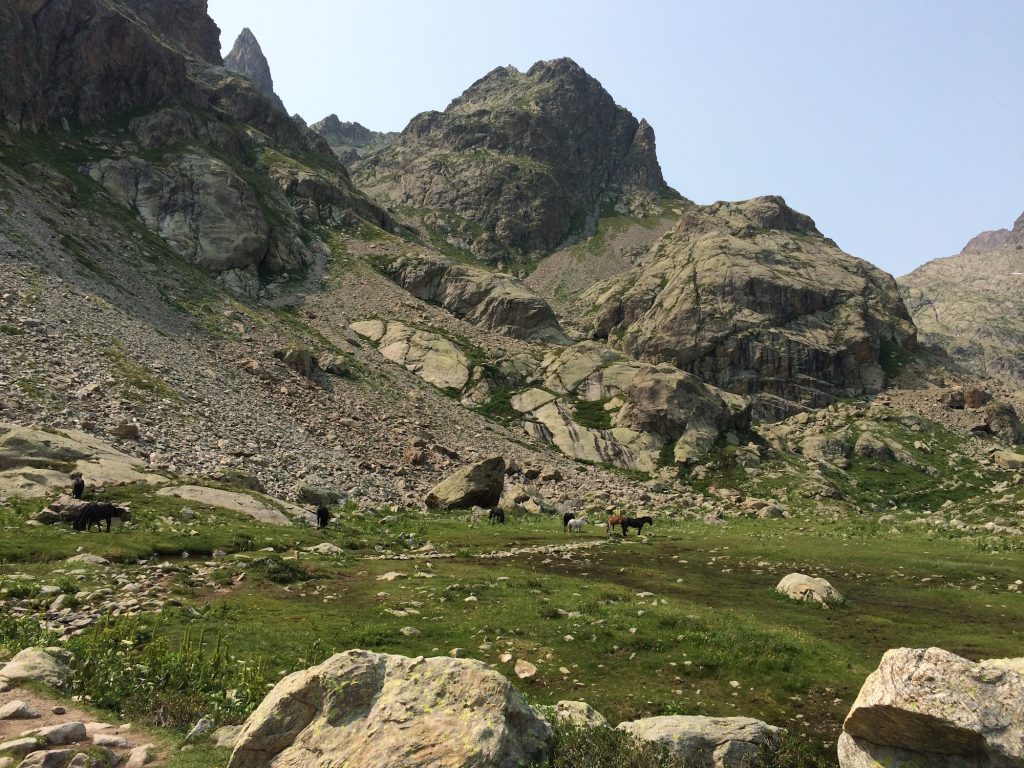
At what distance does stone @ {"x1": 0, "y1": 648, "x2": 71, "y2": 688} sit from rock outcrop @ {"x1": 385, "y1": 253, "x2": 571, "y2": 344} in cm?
11774

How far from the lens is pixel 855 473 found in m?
106

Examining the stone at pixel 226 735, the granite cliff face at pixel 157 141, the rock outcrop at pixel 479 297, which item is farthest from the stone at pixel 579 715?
the rock outcrop at pixel 479 297

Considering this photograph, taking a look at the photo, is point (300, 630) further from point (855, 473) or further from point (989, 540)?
point (855, 473)

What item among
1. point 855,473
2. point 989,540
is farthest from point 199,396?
point 855,473

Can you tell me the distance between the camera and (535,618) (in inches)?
880

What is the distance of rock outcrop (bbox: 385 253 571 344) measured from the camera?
435 feet

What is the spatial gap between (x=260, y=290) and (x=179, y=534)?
88.3 m

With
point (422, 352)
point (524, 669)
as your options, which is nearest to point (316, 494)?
point (524, 669)

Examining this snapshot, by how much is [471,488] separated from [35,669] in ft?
144

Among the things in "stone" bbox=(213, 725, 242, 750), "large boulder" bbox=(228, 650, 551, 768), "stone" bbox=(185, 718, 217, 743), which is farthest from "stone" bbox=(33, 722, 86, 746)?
"large boulder" bbox=(228, 650, 551, 768)

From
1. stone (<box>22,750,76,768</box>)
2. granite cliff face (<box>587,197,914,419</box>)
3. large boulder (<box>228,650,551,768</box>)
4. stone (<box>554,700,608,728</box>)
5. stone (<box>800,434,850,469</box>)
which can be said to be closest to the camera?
stone (<box>22,750,76,768</box>)

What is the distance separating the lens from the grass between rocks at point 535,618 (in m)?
15.7

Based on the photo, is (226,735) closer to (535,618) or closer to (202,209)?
(535,618)

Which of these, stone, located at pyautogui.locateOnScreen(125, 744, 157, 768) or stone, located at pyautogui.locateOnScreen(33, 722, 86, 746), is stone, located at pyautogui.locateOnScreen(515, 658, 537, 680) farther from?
stone, located at pyautogui.locateOnScreen(33, 722, 86, 746)
